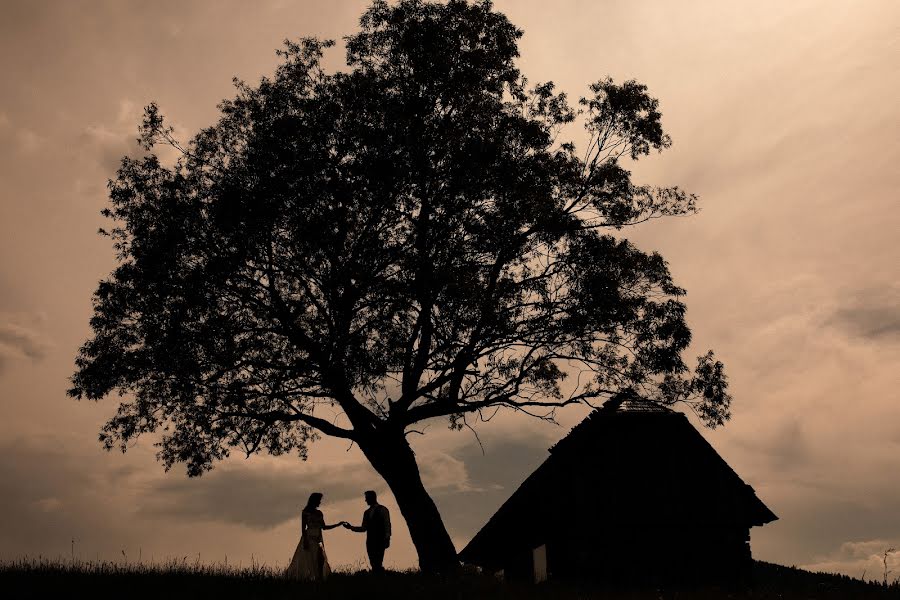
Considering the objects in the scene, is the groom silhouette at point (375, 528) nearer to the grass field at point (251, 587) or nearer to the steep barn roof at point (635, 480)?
the grass field at point (251, 587)

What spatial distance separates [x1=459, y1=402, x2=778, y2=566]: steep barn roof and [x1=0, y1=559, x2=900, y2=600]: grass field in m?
4.38

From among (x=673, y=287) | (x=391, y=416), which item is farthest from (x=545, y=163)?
(x=391, y=416)

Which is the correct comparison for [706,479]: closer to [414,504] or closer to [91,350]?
[414,504]

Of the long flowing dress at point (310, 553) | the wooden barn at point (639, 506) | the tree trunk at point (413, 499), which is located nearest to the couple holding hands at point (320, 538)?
the long flowing dress at point (310, 553)

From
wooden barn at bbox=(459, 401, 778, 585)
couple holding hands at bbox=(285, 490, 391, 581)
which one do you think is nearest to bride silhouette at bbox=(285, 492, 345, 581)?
couple holding hands at bbox=(285, 490, 391, 581)

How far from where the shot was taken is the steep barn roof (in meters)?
23.1

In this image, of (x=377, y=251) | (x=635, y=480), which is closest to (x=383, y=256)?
(x=377, y=251)

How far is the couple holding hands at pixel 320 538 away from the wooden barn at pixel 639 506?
247 inches

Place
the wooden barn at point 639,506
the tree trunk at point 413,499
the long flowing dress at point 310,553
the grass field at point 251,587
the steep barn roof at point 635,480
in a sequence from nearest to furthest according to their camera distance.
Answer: the grass field at point 251,587
the long flowing dress at point 310,553
the tree trunk at point 413,499
the wooden barn at point 639,506
the steep barn roof at point 635,480

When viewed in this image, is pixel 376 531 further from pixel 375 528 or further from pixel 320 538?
pixel 320 538

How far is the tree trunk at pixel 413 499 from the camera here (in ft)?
70.5

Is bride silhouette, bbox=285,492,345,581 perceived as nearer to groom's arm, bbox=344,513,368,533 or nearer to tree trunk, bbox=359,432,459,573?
groom's arm, bbox=344,513,368,533

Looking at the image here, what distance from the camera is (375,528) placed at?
752 inches

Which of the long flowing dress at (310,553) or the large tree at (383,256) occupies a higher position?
the large tree at (383,256)
